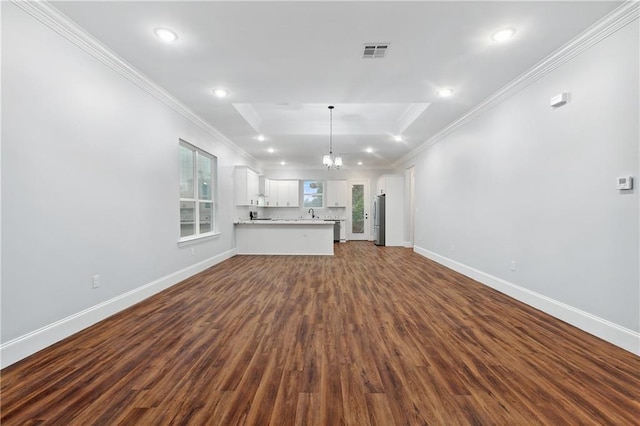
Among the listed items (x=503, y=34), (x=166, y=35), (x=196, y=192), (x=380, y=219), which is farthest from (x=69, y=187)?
(x=380, y=219)

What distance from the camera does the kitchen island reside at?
6797mm

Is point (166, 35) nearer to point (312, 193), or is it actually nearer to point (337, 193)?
point (337, 193)

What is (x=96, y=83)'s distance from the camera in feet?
8.74

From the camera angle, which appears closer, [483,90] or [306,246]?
[483,90]

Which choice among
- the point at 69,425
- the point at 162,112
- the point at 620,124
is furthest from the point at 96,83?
the point at 620,124

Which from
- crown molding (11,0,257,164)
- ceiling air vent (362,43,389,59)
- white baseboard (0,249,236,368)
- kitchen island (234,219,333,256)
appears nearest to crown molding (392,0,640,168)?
ceiling air vent (362,43,389,59)

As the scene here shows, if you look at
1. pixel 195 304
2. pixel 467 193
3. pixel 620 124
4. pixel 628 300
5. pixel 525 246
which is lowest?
pixel 195 304

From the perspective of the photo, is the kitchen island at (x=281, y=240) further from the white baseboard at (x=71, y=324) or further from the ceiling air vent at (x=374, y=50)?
the ceiling air vent at (x=374, y=50)

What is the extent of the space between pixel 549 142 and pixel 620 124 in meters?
0.68

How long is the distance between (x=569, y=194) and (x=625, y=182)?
512mm

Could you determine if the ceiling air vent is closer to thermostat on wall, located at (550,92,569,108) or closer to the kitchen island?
thermostat on wall, located at (550,92,569,108)

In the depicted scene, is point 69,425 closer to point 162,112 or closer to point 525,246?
point 162,112

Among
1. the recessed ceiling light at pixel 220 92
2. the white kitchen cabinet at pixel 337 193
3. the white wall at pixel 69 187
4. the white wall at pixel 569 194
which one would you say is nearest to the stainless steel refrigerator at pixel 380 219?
the white kitchen cabinet at pixel 337 193

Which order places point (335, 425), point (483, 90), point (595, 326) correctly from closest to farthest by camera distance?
1. point (335, 425)
2. point (595, 326)
3. point (483, 90)
